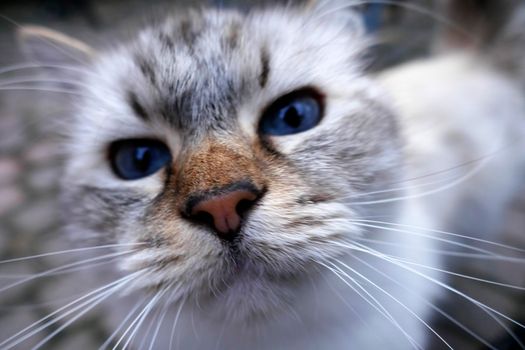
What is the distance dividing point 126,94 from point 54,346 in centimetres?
118

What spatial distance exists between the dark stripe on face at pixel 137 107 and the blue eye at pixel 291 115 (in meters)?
0.31

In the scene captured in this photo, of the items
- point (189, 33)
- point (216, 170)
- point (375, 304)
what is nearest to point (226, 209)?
point (216, 170)

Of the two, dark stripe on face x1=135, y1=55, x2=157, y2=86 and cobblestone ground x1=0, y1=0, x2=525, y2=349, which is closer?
dark stripe on face x1=135, y1=55, x2=157, y2=86

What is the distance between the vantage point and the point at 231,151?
3.40ft

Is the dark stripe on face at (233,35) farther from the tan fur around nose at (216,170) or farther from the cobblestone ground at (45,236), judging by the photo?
the cobblestone ground at (45,236)

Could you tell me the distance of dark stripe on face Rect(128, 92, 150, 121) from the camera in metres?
1.23

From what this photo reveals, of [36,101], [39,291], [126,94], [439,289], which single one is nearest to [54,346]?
[39,291]

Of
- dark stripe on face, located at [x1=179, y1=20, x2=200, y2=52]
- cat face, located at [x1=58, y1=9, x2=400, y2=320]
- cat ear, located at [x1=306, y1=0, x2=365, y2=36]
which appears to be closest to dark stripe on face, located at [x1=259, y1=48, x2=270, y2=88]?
cat face, located at [x1=58, y1=9, x2=400, y2=320]

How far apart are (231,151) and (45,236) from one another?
179 cm

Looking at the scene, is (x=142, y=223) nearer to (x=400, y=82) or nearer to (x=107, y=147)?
(x=107, y=147)

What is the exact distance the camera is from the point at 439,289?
1.52 metres

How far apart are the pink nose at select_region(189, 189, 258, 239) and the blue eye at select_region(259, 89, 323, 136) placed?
0.98ft

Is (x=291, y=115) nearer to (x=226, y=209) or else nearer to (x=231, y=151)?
→ (x=231, y=151)

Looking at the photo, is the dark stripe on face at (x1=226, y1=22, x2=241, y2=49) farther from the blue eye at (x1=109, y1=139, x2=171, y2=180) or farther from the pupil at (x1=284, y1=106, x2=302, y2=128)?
the blue eye at (x1=109, y1=139, x2=171, y2=180)
